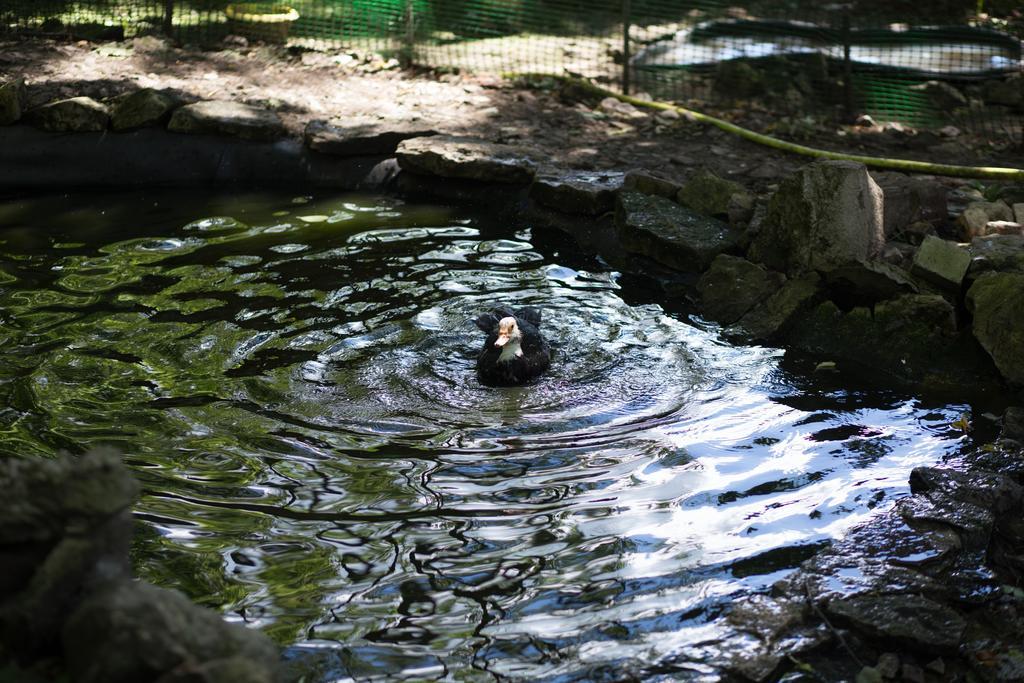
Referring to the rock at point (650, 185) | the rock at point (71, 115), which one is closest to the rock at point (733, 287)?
the rock at point (650, 185)

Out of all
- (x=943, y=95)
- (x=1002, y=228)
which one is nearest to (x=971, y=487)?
(x=1002, y=228)

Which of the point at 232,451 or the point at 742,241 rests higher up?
the point at 742,241

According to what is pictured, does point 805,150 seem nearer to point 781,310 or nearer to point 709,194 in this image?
point 709,194

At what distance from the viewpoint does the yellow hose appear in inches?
304

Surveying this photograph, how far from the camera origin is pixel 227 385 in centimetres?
533

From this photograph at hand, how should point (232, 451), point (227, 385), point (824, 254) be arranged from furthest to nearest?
point (824, 254) < point (227, 385) < point (232, 451)

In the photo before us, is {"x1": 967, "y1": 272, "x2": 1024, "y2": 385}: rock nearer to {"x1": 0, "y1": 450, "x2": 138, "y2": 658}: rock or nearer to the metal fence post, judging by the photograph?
{"x1": 0, "y1": 450, "x2": 138, "y2": 658}: rock

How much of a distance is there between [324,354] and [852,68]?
760cm

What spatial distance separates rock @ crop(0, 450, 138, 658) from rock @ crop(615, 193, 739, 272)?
5.12 metres

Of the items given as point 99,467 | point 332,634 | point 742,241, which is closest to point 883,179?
point 742,241

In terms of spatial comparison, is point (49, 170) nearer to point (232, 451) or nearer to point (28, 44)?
point (28, 44)

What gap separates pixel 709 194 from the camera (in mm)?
7578

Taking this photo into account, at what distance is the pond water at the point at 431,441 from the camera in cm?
351

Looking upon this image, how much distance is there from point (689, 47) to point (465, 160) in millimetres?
4627
